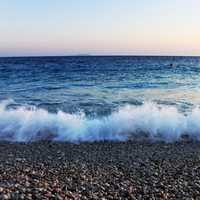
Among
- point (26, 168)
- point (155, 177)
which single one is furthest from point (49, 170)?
point (155, 177)

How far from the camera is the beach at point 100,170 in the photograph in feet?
16.4

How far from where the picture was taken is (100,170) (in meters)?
6.32

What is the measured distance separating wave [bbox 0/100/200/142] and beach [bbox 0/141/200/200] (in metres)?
0.63

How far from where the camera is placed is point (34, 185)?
490 cm

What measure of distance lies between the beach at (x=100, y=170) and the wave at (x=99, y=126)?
24.7 inches

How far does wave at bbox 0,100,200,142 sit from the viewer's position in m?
9.49

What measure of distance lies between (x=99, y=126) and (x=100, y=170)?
3.85 meters

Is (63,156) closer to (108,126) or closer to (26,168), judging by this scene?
(26,168)

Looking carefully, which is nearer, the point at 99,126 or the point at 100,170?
the point at 100,170

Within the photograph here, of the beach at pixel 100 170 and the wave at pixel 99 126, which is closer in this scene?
the beach at pixel 100 170

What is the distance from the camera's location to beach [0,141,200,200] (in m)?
4.99

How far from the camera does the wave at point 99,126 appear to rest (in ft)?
31.1

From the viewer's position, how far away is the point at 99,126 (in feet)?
33.2

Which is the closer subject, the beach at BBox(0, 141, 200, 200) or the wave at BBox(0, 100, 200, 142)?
the beach at BBox(0, 141, 200, 200)
